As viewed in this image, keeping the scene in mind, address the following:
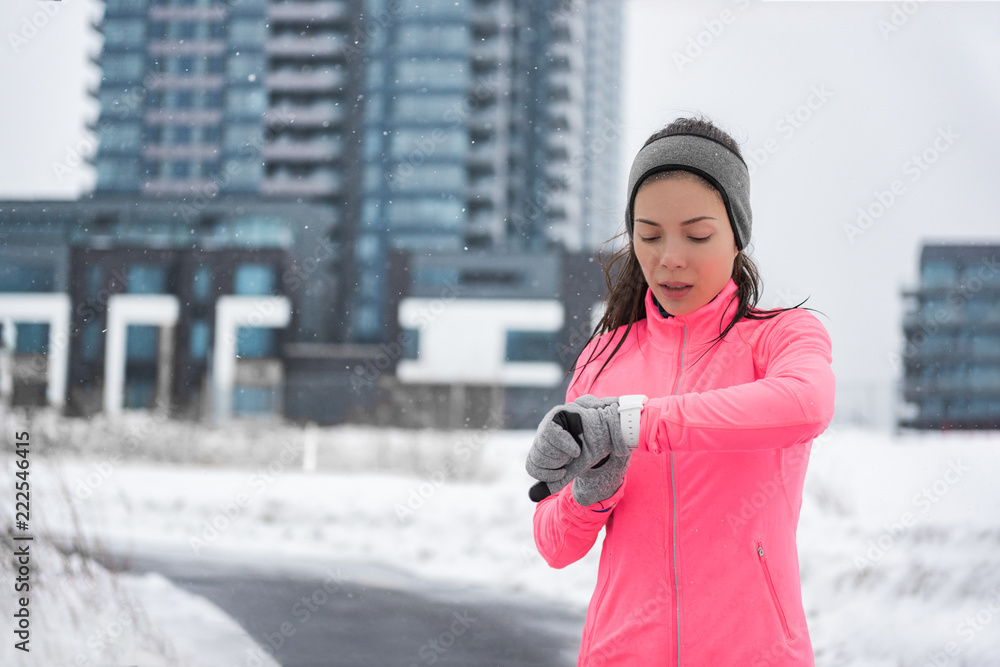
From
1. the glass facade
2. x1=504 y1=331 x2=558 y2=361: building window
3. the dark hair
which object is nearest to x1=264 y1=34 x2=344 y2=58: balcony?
the glass facade

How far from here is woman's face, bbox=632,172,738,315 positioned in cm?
75

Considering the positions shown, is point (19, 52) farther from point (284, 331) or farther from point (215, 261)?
point (284, 331)

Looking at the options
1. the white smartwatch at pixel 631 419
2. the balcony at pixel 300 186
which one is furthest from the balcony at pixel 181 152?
the white smartwatch at pixel 631 419

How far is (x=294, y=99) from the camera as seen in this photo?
210 inches

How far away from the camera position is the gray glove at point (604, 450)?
64 centimetres

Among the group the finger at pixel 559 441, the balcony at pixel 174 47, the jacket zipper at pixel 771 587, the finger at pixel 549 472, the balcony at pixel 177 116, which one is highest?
the balcony at pixel 174 47

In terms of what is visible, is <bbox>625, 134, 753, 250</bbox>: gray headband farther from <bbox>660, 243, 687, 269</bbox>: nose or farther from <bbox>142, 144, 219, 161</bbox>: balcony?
<bbox>142, 144, 219, 161</bbox>: balcony

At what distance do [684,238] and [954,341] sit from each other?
87.1 inches

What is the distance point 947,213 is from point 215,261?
2856mm

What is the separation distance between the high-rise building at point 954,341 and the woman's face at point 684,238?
1952mm

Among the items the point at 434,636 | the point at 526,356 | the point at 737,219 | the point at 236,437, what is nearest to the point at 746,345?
the point at 737,219

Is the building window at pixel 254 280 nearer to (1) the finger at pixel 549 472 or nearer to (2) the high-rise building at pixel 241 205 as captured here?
(2) the high-rise building at pixel 241 205

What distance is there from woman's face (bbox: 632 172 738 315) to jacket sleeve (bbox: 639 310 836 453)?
151mm

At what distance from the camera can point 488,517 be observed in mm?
2855
